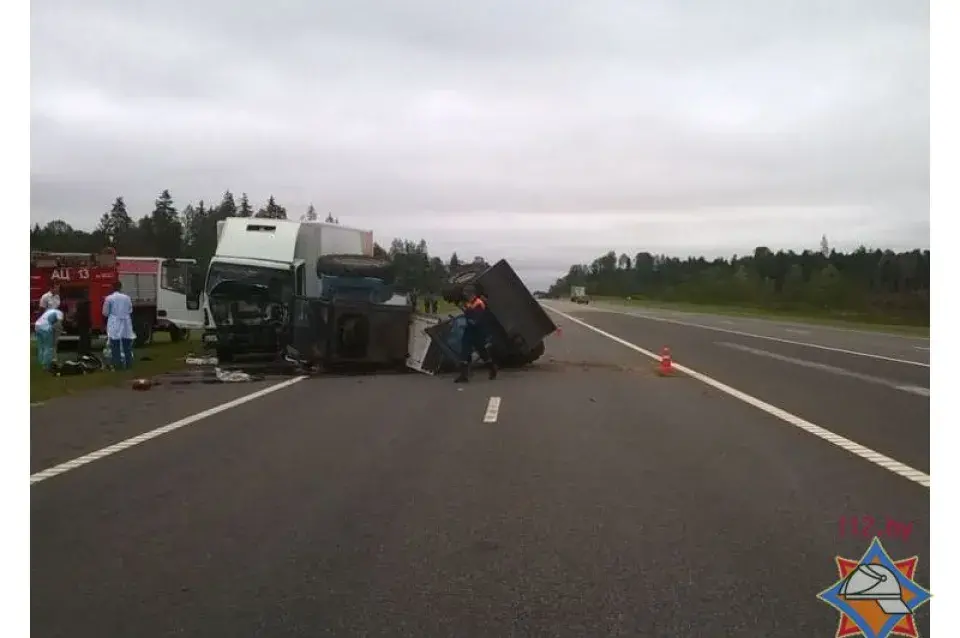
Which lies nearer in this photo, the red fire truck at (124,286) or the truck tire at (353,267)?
the truck tire at (353,267)

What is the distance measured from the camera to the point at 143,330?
3003 cm

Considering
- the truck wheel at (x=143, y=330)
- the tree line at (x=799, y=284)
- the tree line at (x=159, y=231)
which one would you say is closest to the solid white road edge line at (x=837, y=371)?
the tree line at (x=799, y=284)

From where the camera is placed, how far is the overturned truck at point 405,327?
19.5 meters

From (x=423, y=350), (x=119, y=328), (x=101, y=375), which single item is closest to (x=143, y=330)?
(x=119, y=328)

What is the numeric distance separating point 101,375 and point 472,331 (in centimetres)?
779

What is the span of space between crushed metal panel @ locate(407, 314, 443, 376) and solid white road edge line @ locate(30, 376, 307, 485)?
403cm

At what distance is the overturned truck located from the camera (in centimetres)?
1953

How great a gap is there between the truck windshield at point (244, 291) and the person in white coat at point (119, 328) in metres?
1.97

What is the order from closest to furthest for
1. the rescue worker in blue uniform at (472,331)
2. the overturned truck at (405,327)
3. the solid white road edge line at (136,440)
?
the solid white road edge line at (136,440) < the rescue worker in blue uniform at (472,331) < the overturned truck at (405,327)

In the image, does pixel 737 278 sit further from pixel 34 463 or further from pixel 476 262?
pixel 34 463

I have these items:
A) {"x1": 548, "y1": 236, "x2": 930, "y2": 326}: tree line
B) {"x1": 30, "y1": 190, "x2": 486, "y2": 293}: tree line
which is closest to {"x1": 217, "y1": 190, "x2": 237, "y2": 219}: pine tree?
{"x1": 30, "y1": 190, "x2": 486, "y2": 293}: tree line

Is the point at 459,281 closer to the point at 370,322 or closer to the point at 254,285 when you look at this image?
the point at 370,322

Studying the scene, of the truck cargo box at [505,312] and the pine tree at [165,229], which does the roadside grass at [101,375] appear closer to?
the truck cargo box at [505,312]
